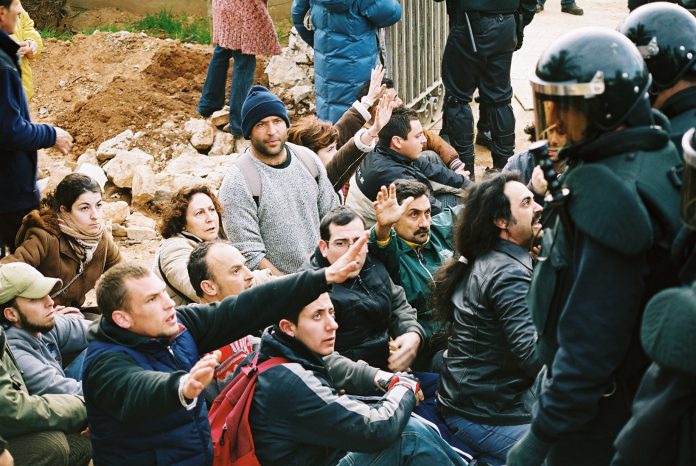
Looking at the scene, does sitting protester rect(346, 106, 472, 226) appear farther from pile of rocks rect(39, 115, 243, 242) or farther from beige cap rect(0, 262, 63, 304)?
beige cap rect(0, 262, 63, 304)

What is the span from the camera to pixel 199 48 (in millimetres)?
10930

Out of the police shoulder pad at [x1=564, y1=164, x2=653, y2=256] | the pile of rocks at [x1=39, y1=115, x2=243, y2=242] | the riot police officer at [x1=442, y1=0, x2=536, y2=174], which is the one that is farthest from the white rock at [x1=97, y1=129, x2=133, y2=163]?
the police shoulder pad at [x1=564, y1=164, x2=653, y2=256]

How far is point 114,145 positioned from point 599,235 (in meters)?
6.91

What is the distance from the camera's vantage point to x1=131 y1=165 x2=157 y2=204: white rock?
8.29 meters

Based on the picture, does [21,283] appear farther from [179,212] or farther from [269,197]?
[269,197]

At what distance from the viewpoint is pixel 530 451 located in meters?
3.27

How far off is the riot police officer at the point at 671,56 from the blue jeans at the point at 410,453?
1.65 metres

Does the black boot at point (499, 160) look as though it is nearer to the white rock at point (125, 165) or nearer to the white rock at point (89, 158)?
the white rock at point (125, 165)

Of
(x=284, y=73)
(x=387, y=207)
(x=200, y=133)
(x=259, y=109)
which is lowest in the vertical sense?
(x=200, y=133)

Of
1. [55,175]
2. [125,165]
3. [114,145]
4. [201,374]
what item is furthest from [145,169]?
[201,374]

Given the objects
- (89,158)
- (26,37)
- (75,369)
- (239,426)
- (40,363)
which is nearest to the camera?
(239,426)

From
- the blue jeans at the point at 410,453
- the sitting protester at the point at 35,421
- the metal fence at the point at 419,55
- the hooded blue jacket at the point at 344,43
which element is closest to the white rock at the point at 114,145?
the hooded blue jacket at the point at 344,43

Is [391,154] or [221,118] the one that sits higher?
[391,154]

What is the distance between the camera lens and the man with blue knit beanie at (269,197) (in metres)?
5.86
